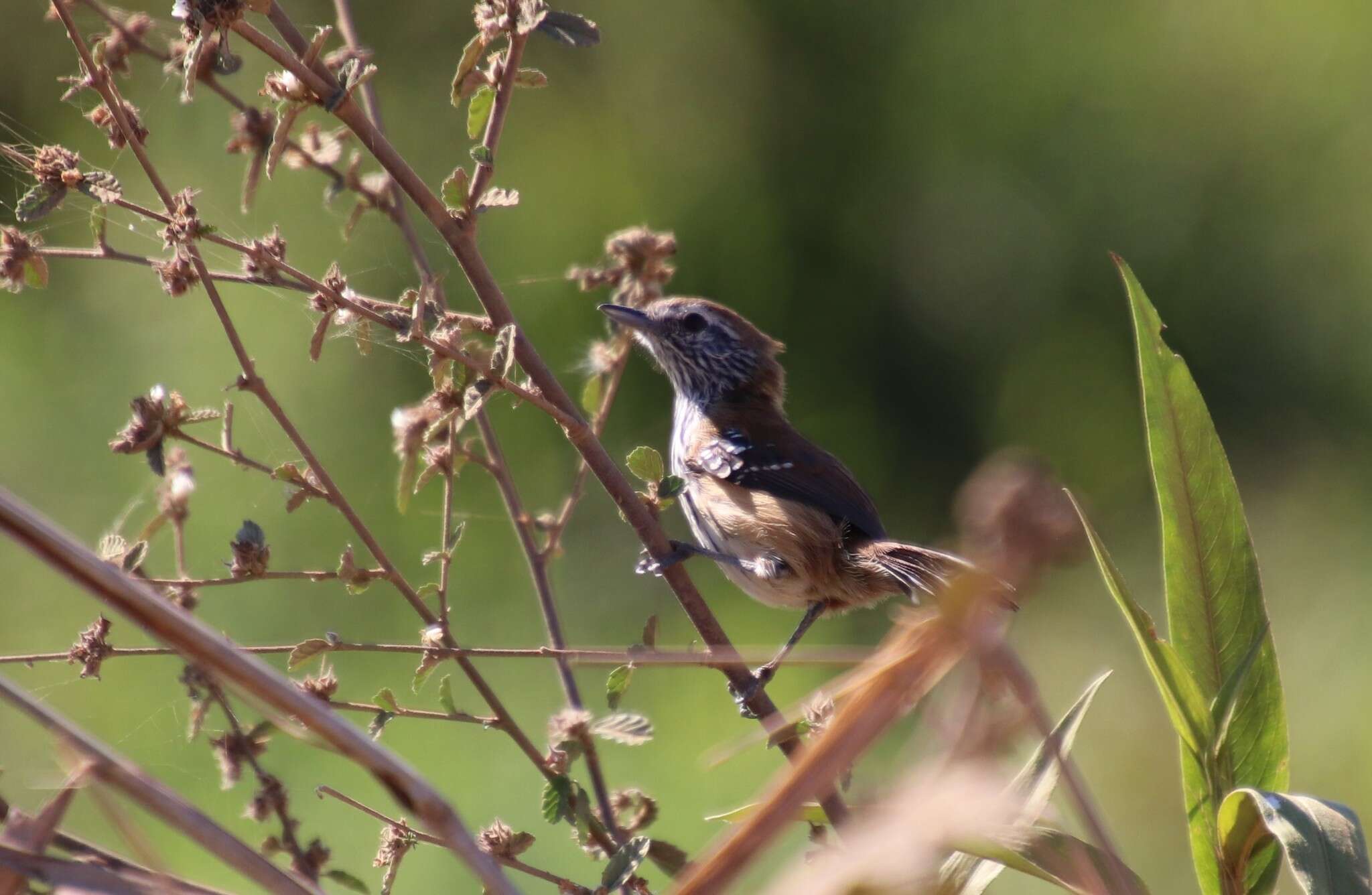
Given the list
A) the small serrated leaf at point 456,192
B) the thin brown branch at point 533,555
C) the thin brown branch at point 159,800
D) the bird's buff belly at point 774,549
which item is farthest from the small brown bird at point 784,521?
the thin brown branch at point 159,800

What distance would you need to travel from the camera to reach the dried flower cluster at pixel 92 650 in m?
1.59

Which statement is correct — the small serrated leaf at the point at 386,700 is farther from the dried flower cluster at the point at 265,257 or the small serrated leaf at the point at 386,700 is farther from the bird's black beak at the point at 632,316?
the bird's black beak at the point at 632,316

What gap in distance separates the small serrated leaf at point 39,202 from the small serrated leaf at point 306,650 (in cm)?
65

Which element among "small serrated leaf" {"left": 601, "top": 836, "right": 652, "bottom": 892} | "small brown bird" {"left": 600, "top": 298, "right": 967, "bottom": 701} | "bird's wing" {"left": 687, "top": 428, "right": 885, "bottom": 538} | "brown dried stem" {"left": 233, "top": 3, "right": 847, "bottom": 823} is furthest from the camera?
"bird's wing" {"left": 687, "top": 428, "right": 885, "bottom": 538}

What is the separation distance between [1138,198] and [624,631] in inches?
119

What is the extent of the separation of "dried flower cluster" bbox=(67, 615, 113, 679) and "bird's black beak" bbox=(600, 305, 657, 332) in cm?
175

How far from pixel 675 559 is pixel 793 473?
1588 mm

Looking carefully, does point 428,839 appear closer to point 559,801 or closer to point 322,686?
point 559,801

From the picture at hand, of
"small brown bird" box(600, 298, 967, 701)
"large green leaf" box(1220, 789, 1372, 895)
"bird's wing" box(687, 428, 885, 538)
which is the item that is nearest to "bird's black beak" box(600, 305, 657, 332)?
"small brown bird" box(600, 298, 967, 701)

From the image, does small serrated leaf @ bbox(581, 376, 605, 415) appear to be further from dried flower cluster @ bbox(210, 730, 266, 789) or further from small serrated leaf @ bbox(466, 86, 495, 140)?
dried flower cluster @ bbox(210, 730, 266, 789)

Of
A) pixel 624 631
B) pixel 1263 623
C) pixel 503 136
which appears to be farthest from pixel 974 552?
pixel 503 136

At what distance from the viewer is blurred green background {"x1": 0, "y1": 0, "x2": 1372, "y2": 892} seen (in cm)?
444

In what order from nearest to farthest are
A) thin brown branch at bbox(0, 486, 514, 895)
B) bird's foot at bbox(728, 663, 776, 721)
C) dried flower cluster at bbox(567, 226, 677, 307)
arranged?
1. thin brown branch at bbox(0, 486, 514, 895)
2. bird's foot at bbox(728, 663, 776, 721)
3. dried flower cluster at bbox(567, 226, 677, 307)

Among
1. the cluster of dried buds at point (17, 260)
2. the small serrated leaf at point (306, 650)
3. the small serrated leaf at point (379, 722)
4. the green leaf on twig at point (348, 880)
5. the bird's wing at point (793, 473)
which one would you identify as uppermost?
the bird's wing at point (793, 473)
